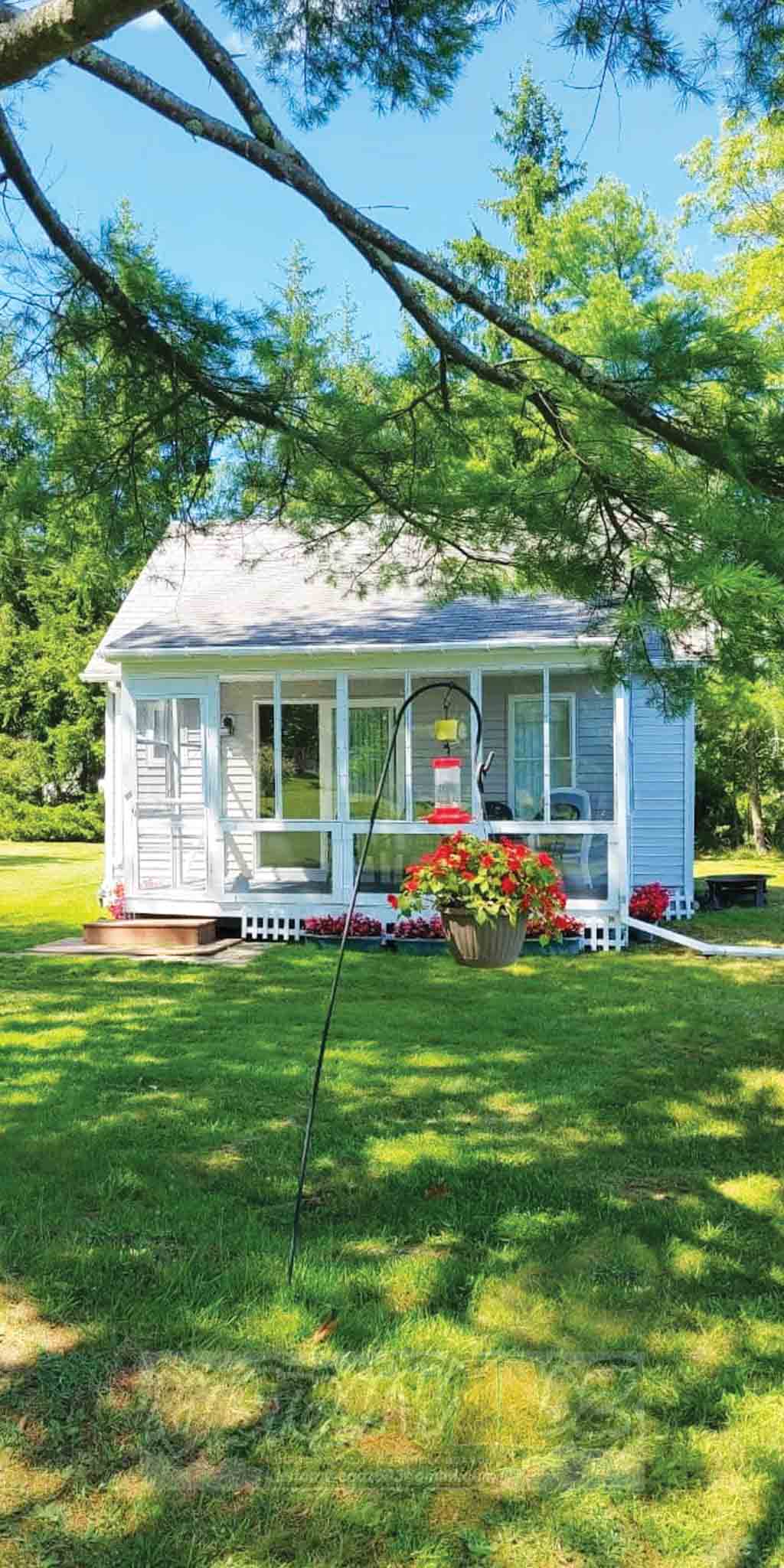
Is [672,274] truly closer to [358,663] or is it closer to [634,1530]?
[358,663]

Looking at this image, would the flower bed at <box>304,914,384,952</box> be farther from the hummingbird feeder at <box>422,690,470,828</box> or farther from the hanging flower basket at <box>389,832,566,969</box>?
the hanging flower basket at <box>389,832,566,969</box>

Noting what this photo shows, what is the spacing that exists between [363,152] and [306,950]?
7031 mm

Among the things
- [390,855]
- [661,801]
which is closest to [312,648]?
[390,855]

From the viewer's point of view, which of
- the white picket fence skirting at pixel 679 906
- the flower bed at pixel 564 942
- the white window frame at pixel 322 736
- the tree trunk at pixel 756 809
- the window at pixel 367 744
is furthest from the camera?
the tree trunk at pixel 756 809

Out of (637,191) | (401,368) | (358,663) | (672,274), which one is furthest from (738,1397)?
(637,191)

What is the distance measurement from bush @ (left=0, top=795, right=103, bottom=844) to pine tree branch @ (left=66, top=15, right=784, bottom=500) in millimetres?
22232

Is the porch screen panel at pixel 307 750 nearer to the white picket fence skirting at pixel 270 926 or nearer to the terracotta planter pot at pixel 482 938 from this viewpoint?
the white picket fence skirting at pixel 270 926

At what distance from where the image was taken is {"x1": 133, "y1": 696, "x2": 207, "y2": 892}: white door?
492 inches

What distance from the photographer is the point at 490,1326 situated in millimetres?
3369

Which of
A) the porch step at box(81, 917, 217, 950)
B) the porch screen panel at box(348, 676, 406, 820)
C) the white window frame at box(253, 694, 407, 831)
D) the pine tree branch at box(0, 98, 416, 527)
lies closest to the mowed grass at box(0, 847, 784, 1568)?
the pine tree branch at box(0, 98, 416, 527)

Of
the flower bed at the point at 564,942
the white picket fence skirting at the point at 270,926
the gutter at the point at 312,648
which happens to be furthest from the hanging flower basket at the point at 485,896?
the white picket fence skirting at the point at 270,926

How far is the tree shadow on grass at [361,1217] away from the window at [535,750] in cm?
468

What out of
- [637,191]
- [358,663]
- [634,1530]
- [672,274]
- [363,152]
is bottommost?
[634,1530]

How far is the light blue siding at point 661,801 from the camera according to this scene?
13312mm
